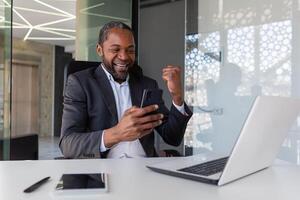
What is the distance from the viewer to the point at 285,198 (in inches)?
27.8

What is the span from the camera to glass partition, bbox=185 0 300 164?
2836 millimetres

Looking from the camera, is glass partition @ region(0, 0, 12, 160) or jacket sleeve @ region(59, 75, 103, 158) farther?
glass partition @ region(0, 0, 12, 160)

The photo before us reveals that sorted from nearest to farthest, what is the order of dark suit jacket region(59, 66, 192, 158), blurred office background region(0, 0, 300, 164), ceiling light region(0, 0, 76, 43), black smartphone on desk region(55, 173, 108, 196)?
black smartphone on desk region(55, 173, 108, 196) < dark suit jacket region(59, 66, 192, 158) < blurred office background region(0, 0, 300, 164) < ceiling light region(0, 0, 76, 43)

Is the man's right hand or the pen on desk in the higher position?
the man's right hand

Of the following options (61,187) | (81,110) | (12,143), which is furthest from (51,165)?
(12,143)

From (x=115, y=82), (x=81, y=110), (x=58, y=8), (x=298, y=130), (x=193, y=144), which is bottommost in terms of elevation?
(x=193, y=144)

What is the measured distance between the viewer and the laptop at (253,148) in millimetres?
718

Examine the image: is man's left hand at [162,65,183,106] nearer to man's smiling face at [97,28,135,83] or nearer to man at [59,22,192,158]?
man at [59,22,192,158]

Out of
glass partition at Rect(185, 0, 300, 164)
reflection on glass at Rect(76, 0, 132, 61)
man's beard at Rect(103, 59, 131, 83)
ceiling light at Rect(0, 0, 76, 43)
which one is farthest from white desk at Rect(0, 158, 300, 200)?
ceiling light at Rect(0, 0, 76, 43)

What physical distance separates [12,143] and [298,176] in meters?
2.14

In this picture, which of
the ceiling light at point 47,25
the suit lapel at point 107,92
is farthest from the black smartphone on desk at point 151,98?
the ceiling light at point 47,25

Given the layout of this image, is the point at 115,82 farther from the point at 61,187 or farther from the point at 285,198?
the point at 285,198

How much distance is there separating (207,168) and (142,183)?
228mm

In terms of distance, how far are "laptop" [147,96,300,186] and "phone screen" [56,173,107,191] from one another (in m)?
0.20
